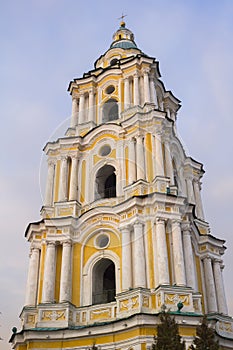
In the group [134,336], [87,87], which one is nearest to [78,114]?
[87,87]

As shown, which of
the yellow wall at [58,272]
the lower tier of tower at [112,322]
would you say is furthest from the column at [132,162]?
the lower tier of tower at [112,322]

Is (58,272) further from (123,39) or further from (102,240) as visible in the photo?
(123,39)

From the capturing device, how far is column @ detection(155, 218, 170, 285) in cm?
2067

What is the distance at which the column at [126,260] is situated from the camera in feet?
69.6

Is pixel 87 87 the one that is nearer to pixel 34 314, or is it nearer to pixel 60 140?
pixel 60 140

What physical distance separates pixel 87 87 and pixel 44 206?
371 inches

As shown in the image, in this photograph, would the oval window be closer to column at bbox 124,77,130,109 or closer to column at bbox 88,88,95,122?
column at bbox 88,88,95,122

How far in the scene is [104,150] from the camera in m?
27.4

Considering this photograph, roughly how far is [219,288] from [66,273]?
863 cm

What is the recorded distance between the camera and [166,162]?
25.6 metres

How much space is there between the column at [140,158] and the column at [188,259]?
3.48 m

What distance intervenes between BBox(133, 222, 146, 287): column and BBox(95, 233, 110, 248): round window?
81.5 inches

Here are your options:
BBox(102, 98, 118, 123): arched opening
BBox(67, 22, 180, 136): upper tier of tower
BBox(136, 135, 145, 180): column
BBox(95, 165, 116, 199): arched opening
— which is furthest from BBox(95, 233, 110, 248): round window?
BBox(102, 98, 118, 123): arched opening

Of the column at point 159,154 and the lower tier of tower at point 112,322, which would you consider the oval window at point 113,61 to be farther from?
the lower tier of tower at point 112,322
